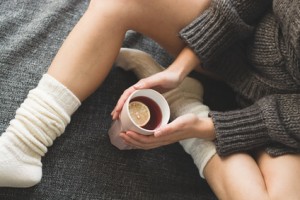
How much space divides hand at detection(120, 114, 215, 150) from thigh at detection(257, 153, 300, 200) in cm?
14

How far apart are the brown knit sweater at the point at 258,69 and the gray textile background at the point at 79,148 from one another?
169 mm

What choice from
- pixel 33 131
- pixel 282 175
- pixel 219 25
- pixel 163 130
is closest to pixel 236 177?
pixel 282 175

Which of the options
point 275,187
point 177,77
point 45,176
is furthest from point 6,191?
point 275,187

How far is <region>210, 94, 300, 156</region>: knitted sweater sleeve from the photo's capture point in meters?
0.91

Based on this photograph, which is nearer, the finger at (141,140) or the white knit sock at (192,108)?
the finger at (141,140)

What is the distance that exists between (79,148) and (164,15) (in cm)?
37

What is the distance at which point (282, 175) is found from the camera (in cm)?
90

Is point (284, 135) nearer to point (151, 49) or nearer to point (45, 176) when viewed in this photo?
point (151, 49)

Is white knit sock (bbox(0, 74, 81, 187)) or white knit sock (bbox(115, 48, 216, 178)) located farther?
white knit sock (bbox(115, 48, 216, 178))

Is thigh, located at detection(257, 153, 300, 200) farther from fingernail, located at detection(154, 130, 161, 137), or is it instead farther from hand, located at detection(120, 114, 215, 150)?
fingernail, located at detection(154, 130, 161, 137)

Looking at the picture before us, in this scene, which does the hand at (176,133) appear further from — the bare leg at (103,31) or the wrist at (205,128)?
the bare leg at (103,31)

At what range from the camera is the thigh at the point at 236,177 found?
2.94 ft

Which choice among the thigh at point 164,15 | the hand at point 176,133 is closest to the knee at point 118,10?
the thigh at point 164,15

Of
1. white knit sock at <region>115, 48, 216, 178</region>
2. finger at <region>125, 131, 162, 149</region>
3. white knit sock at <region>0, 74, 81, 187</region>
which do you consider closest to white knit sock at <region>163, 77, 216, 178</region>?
white knit sock at <region>115, 48, 216, 178</region>
